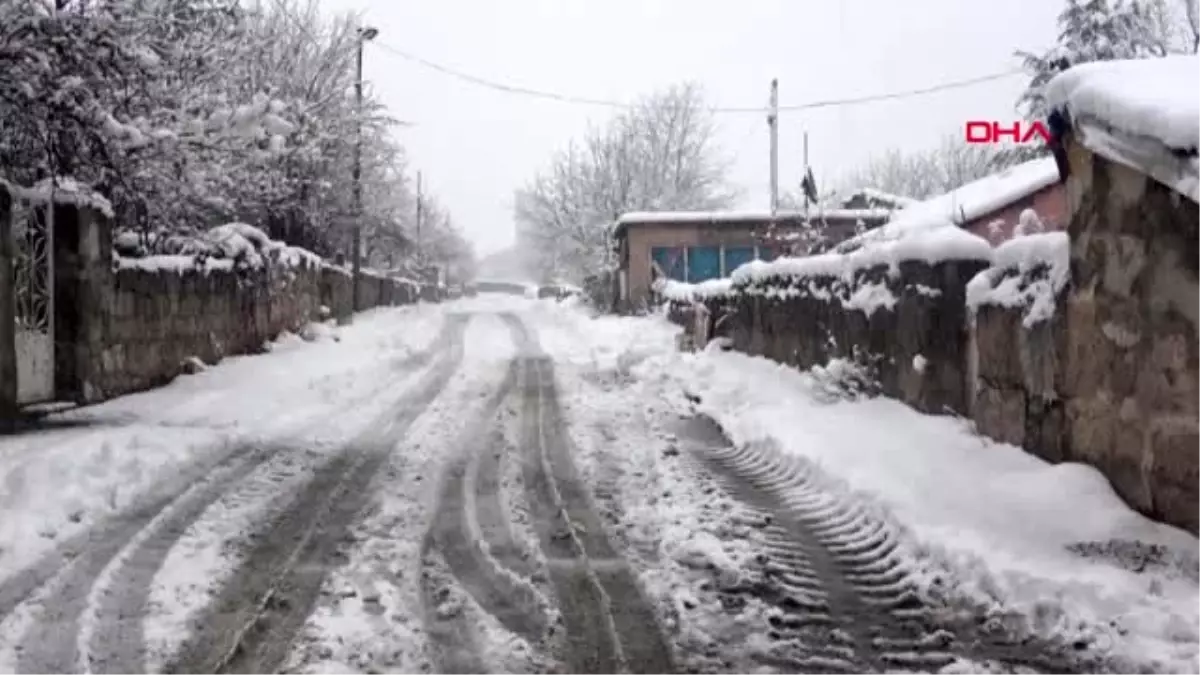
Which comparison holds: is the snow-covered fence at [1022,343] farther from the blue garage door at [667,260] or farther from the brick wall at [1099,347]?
the blue garage door at [667,260]

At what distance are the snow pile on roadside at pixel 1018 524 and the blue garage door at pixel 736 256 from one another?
24.1 meters

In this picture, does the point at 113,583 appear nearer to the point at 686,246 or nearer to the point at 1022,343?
the point at 1022,343

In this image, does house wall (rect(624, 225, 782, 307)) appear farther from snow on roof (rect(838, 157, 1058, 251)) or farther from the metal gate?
the metal gate

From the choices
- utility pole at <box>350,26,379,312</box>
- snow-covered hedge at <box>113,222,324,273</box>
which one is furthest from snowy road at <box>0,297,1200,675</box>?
utility pole at <box>350,26,379,312</box>

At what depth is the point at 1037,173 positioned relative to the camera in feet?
76.4

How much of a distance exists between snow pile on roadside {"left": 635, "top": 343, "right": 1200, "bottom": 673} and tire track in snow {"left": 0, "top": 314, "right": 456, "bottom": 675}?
12.0 ft

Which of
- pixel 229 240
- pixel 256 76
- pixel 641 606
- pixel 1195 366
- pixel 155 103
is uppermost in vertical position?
pixel 256 76

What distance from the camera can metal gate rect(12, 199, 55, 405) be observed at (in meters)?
9.66

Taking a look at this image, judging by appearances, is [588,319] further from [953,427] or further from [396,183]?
[953,427]

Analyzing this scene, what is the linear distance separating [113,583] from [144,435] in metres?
3.82

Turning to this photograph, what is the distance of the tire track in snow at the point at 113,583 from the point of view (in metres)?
4.02

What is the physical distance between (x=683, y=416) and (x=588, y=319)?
21916 millimetres

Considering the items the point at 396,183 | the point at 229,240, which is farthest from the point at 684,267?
the point at 229,240

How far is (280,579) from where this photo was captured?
5.03 m
